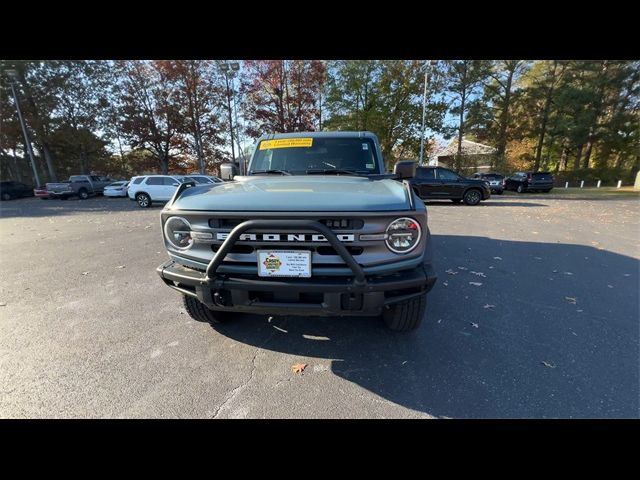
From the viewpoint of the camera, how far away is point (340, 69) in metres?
25.0

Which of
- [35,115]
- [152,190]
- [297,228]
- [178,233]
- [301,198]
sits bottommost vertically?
[152,190]

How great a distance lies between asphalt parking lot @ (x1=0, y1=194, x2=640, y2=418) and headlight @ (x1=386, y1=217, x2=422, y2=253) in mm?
1040

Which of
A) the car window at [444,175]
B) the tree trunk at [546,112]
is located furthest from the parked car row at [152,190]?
the tree trunk at [546,112]

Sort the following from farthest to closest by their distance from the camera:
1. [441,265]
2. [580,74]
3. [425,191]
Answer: [580,74] → [425,191] → [441,265]

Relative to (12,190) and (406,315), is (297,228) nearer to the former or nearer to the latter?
(406,315)

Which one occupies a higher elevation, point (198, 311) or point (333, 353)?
point (198, 311)

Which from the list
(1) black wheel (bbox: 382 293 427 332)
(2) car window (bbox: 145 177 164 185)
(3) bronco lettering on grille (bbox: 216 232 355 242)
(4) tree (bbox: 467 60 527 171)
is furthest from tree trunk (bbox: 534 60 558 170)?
(3) bronco lettering on grille (bbox: 216 232 355 242)

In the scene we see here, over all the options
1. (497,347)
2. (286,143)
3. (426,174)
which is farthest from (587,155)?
(286,143)

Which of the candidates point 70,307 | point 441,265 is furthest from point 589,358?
point 70,307

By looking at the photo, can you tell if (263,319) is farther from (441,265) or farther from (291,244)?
(441,265)

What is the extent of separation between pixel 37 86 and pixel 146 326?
116ft

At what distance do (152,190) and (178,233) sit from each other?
1438cm

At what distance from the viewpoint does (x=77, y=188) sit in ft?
66.6

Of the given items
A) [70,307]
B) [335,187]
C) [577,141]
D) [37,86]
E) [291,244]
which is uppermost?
[37,86]
